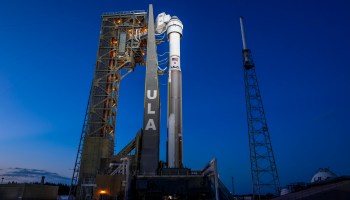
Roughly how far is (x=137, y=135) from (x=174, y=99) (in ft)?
21.6

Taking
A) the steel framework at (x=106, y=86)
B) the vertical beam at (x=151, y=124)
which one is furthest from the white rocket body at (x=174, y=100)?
the steel framework at (x=106, y=86)

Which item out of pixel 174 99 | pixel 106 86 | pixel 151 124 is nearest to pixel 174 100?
pixel 174 99

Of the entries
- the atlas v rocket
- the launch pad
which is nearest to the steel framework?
the launch pad

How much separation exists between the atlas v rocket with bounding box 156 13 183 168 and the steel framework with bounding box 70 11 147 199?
6.29 meters

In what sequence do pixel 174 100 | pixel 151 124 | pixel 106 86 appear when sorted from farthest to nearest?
1. pixel 106 86
2. pixel 174 100
3. pixel 151 124

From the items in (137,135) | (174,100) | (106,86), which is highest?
(106,86)

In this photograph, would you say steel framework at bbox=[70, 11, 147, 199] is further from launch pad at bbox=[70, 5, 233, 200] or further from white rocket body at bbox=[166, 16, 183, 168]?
white rocket body at bbox=[166, 16, 183, 168]

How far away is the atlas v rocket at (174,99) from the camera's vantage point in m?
34.0

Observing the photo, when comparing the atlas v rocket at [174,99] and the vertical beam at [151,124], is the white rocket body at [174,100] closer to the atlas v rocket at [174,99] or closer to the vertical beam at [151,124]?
the atlas v rocket at [174,99]

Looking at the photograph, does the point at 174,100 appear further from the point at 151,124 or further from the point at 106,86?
the point at 106,86

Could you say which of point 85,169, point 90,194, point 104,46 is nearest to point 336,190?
point 90,194

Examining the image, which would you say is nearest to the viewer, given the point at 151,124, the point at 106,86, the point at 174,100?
the point at 151,124

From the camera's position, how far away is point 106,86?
4156 cm

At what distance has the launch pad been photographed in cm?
2873
